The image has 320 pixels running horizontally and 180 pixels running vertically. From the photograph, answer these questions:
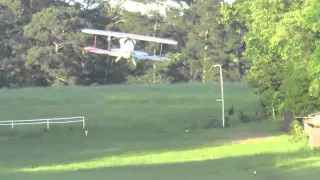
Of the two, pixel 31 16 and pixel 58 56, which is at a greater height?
pixel 31 16

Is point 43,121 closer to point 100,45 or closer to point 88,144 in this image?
point 88,144

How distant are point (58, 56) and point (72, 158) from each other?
148 ft

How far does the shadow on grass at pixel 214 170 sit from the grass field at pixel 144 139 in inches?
1.1

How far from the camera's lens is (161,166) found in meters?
21.1

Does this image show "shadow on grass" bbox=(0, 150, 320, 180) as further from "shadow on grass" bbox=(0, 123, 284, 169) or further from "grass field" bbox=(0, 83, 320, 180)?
"shadow on grass" bbox=(0, 123, 284, 169)

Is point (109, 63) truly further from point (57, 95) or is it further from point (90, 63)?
point (57, 95)

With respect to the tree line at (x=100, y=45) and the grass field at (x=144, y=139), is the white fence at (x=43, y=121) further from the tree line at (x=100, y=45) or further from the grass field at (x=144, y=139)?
the tree line at (x=100, y=45)

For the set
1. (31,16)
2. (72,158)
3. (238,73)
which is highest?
(31,16)

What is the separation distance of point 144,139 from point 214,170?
15461 millimetres

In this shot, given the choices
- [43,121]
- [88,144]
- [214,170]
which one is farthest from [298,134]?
[43,121]

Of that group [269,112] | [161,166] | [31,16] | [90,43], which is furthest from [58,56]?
[161,166]

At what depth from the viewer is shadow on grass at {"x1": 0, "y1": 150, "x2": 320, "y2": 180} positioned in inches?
705

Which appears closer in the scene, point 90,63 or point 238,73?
point 90,63

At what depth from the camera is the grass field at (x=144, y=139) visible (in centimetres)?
1959
